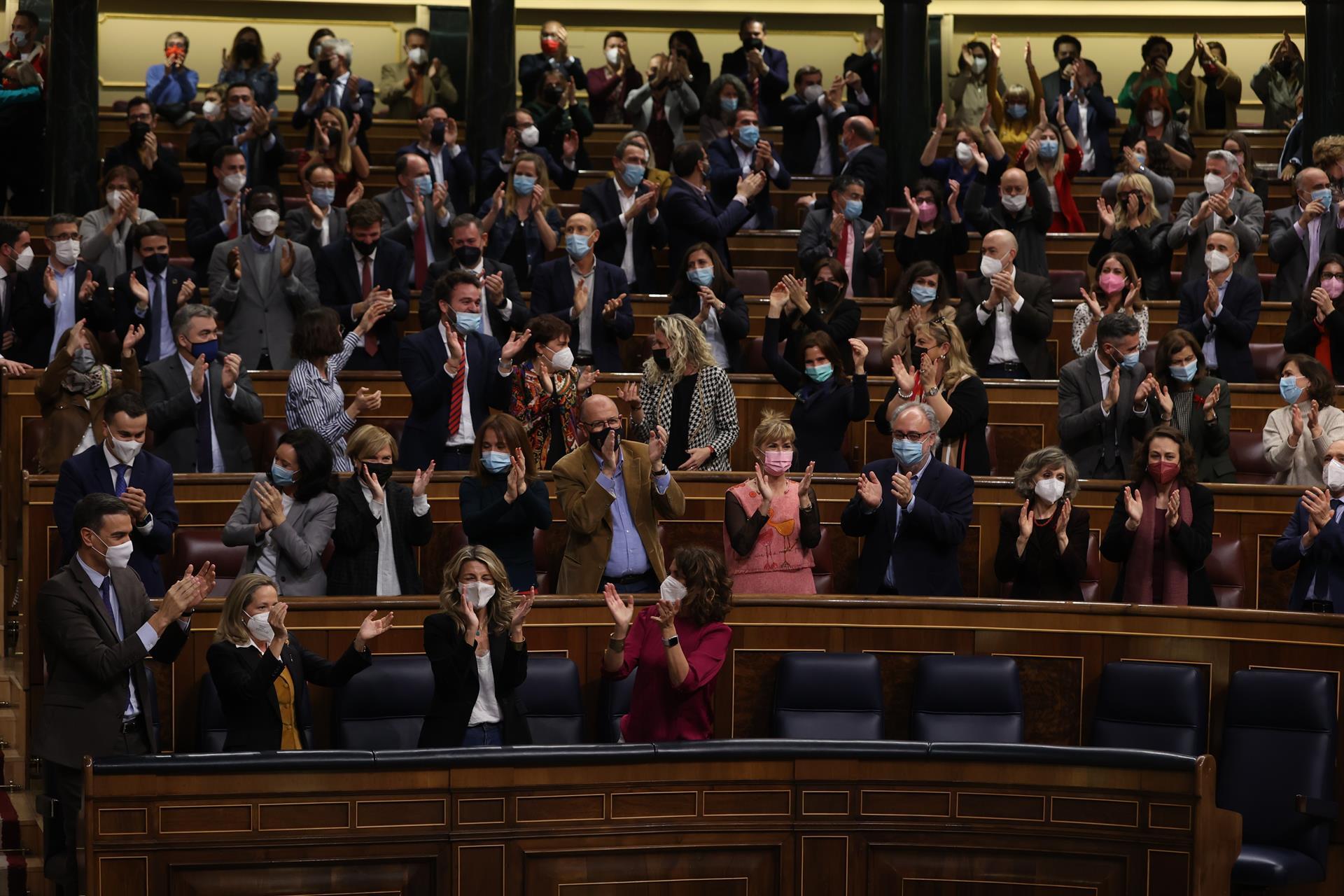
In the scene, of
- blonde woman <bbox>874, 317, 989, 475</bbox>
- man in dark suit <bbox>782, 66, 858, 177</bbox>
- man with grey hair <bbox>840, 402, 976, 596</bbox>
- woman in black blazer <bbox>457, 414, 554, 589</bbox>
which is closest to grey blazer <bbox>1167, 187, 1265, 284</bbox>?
blonde woman <bbox>874, 317, 989, 475</bbox>

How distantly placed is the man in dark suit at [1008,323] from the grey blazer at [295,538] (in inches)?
123

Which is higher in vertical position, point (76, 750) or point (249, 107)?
point (249, 107)

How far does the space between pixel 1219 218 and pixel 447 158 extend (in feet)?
12.7

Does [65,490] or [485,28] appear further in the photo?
[485,28]

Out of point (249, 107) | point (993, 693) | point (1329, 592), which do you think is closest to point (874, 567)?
point (993, 693)

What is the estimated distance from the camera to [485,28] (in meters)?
11.0

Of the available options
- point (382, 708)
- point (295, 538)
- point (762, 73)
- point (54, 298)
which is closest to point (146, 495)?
point (295, 538)

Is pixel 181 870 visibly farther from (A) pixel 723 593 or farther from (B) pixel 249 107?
(B) pixel 249 107

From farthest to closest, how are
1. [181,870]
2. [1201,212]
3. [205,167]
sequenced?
[205,167] → [1201,212] → [181,870]

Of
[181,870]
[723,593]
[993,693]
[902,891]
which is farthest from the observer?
[993,693]

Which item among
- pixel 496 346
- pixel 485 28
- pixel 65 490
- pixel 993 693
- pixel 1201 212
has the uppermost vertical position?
pixel 485 28

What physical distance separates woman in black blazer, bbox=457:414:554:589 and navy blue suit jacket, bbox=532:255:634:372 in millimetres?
1862

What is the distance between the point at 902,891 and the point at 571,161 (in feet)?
19.0

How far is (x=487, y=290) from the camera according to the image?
8062 millimetres
